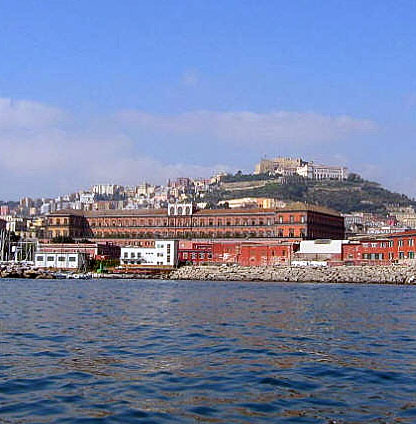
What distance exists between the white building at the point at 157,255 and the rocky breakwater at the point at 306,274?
5.25m

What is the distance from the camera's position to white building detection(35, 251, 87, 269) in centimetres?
8769

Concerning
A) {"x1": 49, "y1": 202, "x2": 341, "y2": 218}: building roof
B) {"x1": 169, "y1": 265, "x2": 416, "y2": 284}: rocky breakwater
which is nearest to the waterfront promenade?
{"x1": 169, "y1": 265, "x2": 416, "y2": 284}: rocky breakwater

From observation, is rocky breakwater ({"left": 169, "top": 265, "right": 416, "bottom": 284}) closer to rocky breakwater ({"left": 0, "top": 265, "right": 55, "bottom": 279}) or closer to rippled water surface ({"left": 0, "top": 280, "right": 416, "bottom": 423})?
rocky breakwater ({"left": 0, "top": 265, "right": 55, "bottom": 279})

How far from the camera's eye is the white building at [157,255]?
84438 millimetres

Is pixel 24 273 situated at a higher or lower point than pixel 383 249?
lower

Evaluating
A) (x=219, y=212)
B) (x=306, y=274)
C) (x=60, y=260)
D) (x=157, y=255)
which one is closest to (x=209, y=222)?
(x=219, y=212)

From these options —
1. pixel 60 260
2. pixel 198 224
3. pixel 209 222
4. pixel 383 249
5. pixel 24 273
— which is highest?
pixel 209 222

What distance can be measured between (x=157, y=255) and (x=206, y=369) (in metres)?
71.4

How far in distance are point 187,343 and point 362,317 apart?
33.8 ft

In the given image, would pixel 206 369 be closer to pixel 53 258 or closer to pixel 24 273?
pixel 24 273

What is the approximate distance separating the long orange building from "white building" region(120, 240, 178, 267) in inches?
722

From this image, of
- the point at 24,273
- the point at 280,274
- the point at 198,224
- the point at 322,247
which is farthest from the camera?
the point at 198,224

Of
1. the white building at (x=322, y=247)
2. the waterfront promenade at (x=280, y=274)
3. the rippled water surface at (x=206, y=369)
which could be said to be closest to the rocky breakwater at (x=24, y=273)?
the waterfront promenade at (x=280, y=274)

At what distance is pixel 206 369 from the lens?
1380 cm
